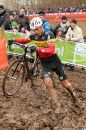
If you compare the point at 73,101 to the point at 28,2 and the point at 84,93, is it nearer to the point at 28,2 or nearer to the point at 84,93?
the point at 84,93

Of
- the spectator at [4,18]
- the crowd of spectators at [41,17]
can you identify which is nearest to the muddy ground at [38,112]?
the crowd of spectators at [41,17]

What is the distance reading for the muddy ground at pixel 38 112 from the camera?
6.76 meters

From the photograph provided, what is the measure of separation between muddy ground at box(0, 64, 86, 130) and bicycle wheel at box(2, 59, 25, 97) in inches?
6.8

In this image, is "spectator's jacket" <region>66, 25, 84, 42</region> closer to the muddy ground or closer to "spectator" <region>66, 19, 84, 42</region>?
"spectator" <region>66, 19, 84, 42</region>

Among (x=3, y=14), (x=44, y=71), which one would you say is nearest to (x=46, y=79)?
(x=44, y=71)

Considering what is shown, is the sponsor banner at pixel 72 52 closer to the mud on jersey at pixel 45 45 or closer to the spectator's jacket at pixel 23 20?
the spectator's jacket at pixel 23 20

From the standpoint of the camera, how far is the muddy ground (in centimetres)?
676

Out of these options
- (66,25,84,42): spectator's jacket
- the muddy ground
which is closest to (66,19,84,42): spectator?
(66,25,84,42): spectator's jacket

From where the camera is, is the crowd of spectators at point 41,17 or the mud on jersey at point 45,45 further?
the crowd of spectators at point 41,17

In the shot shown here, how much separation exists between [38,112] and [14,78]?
4.54ft

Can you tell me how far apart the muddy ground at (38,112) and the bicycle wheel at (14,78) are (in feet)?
0.57

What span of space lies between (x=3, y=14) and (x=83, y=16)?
20.1 meters

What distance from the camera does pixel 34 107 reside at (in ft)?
26.1

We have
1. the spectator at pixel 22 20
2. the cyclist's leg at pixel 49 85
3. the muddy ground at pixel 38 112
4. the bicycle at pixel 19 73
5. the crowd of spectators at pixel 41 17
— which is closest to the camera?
the muddy ground at pixel 38 112
